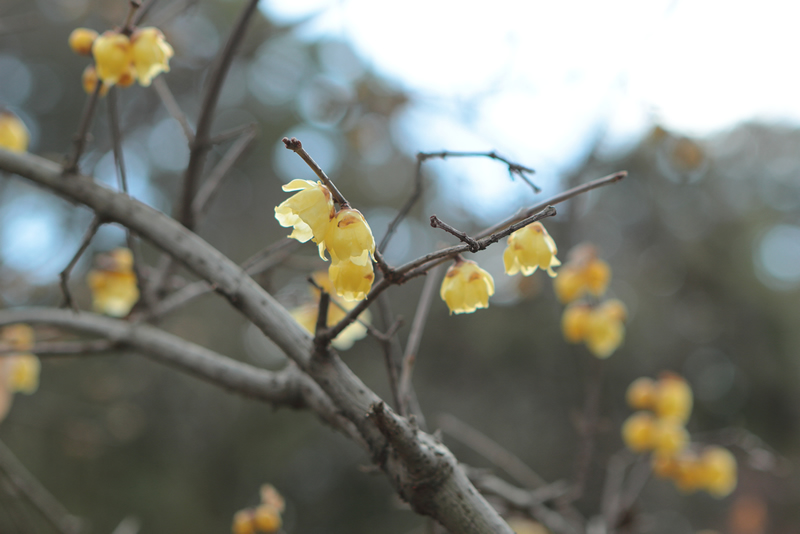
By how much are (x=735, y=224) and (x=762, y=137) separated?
233 cm

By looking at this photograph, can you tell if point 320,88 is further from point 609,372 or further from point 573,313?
point 609,372

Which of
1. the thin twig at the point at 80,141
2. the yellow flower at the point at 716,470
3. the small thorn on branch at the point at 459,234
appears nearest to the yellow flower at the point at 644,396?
the yellow flower at the point at 716,470

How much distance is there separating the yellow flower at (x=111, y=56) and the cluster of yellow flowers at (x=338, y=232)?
44 centimetres

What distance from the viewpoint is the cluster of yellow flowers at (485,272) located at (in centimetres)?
61

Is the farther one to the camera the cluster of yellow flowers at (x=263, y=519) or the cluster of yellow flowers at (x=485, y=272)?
the cluster of yellow flowers at (x=263, y=519)

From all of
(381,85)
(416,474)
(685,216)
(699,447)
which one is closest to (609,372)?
(685,216)

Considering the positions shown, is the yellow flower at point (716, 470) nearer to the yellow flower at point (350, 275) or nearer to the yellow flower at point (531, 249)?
the yellow flower at point (531, 249)

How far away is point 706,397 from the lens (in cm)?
443

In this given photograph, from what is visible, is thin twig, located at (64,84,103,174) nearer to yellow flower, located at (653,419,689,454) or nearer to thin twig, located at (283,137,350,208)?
thin twig, located at (283,137,350,208)

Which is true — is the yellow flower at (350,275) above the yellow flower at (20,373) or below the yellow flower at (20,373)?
below

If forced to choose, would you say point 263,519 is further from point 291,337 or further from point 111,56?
point 111,56

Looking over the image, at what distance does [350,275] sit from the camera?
51 cm

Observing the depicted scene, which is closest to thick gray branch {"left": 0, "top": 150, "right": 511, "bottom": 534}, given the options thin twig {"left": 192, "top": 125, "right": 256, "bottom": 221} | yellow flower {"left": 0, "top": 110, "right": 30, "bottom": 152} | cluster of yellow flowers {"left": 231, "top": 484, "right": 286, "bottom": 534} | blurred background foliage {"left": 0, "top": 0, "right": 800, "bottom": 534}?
thin twig {"left": 192, "top": 125, "right": 256, "bottom": 221}

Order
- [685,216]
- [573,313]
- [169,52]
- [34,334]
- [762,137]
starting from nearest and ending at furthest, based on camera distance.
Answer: [169,52]
[573,313]
[34,334]
[685,216]
[762,137]
